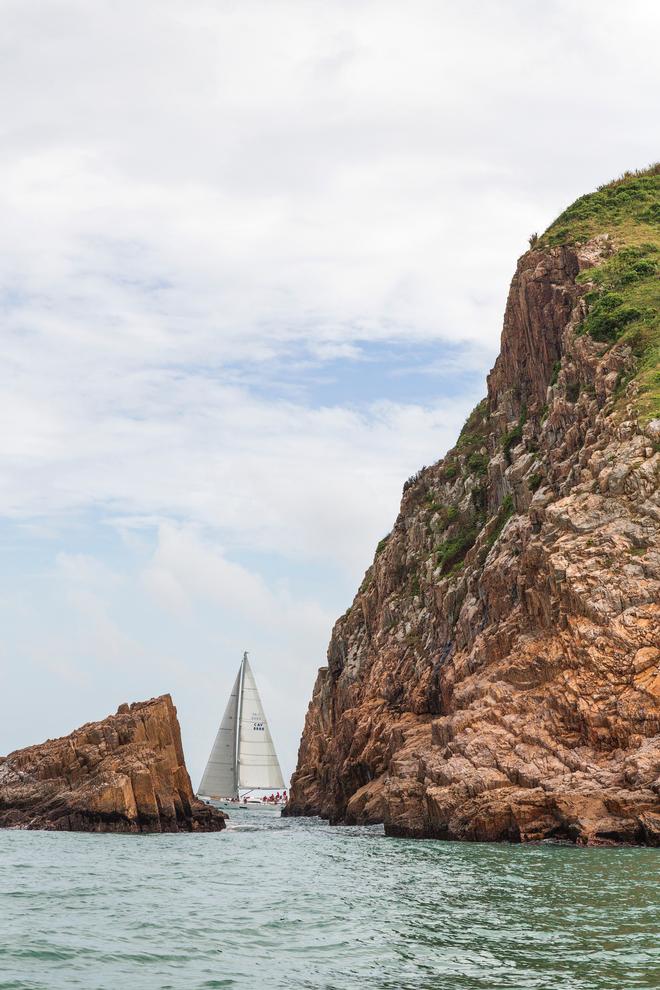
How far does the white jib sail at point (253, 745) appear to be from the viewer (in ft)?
377

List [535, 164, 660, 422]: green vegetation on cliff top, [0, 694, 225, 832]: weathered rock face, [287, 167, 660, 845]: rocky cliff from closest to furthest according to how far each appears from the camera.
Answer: [287, 167, 660, 845]: rocky cliff < [535, 164, 660, 422]: green vegetation on cliff top < [0, 694, 225, 832]: weathered rock face

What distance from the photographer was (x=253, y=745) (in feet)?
379

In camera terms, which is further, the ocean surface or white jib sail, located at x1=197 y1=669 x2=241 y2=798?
white jib sail, located at x1=197 y1=669 x2=241 y2=798

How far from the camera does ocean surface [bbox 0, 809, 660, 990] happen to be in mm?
18094

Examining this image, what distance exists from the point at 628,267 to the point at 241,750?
71003mm

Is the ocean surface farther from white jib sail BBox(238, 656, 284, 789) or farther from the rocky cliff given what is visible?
white jib sail BBox(238, 656, 284, 789)

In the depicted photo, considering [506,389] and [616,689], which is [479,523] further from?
[616,689]

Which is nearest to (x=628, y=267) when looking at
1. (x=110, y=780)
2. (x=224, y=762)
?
(x=110, y=780)

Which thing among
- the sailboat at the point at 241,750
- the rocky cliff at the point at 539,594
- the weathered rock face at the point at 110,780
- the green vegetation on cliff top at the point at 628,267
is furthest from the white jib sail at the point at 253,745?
the green vegetation on cliff top at the point at 628,267

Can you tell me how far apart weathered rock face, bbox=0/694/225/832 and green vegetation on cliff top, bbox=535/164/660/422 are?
30118mm

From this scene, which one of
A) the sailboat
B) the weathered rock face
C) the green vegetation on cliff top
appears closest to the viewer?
the green vegetation on cliff top

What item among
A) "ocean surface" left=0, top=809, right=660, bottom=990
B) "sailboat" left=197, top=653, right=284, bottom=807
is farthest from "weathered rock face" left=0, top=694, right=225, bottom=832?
"sailboat" left=197, top=653, right=284, bottom=807

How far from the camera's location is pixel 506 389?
70.0 m

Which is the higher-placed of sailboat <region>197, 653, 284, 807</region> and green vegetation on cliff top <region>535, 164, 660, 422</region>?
green vegetation on cliff top <region>535, 164, 660, 422</region>
